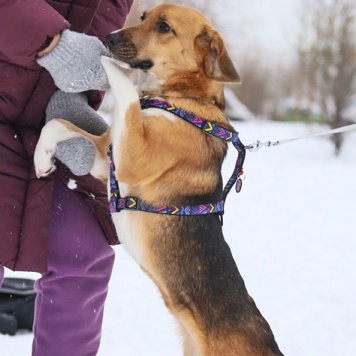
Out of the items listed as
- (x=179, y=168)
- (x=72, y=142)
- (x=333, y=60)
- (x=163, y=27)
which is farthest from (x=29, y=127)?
(x=333, y=60)

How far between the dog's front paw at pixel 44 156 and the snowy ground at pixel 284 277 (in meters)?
1.33

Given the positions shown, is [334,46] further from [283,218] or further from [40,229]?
[40,229]

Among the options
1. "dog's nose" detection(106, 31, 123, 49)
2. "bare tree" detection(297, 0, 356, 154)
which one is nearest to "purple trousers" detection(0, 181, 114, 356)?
"dog's nose" detection(106, 31, 123, 49)

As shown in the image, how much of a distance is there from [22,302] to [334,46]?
1206cm

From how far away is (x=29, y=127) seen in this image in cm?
271

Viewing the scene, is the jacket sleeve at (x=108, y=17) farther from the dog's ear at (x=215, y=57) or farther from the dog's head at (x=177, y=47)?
the dog's ear at (x=215, y=57)

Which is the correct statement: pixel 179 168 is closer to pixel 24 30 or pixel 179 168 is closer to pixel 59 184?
pixel 59 184

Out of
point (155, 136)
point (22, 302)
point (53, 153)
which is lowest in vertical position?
point (22, 302)

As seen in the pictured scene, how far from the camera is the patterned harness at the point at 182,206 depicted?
2676 mm

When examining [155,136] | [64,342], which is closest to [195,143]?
[155,136]

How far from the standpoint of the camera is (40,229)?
2537 millimetres

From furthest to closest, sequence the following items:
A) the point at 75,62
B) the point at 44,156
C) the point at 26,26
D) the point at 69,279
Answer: the point at 69,279 → the point at 44,156 → the point at 75,62 → the point at 26,26

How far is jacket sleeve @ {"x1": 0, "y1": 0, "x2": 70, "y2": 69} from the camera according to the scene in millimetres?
2232

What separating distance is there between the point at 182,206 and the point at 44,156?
2.06 ft
